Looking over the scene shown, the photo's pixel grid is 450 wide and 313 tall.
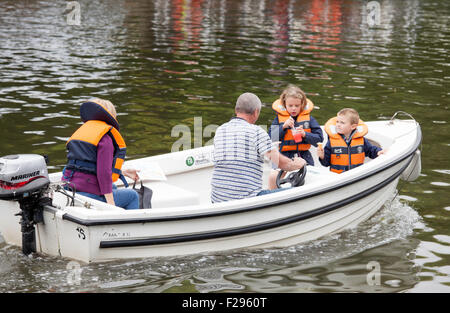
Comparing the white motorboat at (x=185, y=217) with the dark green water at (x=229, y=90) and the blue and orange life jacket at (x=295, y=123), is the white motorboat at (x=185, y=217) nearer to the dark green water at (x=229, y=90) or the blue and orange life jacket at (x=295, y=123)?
the dark green water at (x=229, y=90)

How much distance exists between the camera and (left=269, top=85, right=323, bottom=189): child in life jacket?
7.20 metres

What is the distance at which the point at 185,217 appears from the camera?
5.63m

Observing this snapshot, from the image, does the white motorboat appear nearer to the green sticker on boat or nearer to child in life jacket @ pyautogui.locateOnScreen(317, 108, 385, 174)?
the green sticker on boat

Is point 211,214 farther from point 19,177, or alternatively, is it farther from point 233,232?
point 19,177

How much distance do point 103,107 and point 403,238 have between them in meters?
3.23

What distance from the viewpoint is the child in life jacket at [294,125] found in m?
7.20

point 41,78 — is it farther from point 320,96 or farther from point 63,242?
point 63,242

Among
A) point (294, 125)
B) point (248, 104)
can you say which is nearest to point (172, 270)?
point (248, 104)

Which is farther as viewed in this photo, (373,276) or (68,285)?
(373,276)

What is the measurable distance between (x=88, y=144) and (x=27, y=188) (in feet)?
1.98

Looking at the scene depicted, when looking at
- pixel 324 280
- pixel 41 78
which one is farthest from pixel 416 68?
pixel 324 280

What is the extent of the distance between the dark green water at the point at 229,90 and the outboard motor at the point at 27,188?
31cm
